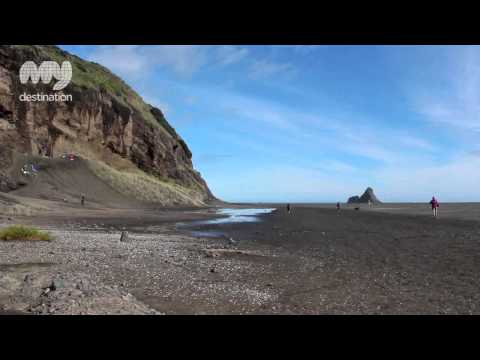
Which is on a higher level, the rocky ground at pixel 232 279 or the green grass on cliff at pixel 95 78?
the green grass on cliff at pixel 95 78

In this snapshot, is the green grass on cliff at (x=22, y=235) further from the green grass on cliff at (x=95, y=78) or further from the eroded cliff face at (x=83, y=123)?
the green grass on cliff at (x=95, y=78)

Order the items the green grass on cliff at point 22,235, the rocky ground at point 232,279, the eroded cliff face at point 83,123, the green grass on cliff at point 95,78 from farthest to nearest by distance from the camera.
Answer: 1. the green grass on cliff at point 95,78
2. the eroded cliff face at point 83,123
3. the green grass on cliff at point 22,235
4. the rocky ground at point 232,279

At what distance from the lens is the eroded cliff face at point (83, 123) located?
5082 cm

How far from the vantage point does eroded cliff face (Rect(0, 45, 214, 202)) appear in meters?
50.8

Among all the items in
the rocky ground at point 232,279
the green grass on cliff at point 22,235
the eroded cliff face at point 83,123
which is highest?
the eroded cliff face at point 83,123

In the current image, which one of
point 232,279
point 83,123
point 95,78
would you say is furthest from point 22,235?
point 95,78

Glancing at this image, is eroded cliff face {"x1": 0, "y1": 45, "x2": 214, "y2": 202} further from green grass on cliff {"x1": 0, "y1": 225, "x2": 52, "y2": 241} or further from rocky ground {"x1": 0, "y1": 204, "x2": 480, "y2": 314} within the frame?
rocky ground {"x1": 0, "y1": 204, "x2": 480, "y2": 314}

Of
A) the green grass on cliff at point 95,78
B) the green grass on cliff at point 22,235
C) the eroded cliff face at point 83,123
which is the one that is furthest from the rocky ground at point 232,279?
the green grass on cliff at point 95,78

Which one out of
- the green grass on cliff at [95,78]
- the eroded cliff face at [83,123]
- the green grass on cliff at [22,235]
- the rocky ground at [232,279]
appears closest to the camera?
the rocky ground at [232,279]

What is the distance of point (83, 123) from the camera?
207 feet

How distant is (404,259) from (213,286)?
7893mm

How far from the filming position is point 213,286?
8430 mm
